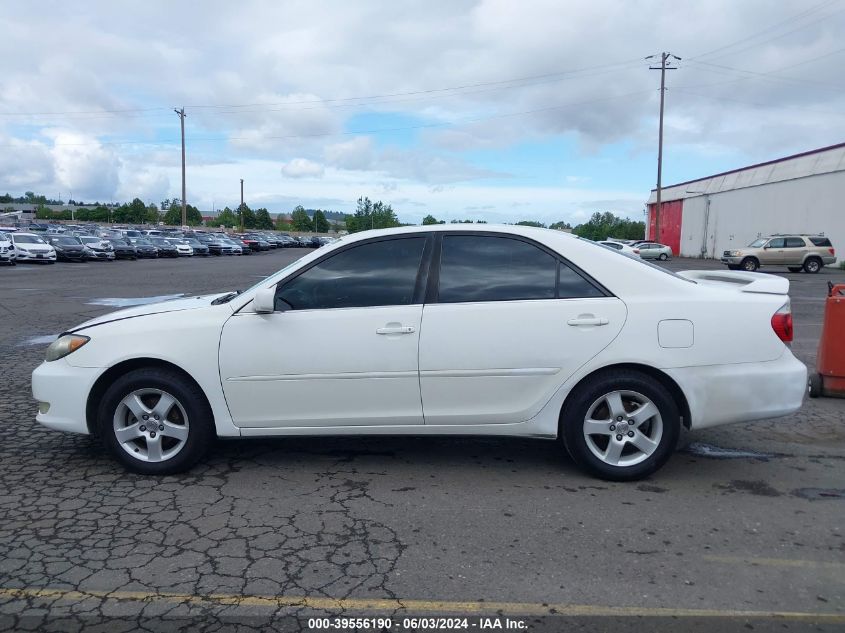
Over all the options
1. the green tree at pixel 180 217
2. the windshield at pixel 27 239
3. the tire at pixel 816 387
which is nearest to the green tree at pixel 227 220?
the green tree at pixel 180 217

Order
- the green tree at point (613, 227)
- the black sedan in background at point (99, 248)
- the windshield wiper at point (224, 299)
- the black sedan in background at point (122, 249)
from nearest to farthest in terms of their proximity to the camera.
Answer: the windshield wiper at point (224, 299), the black sedan in background at point (99, 248), the black sedan in background at point (122, 249), the green tree at point (613, 227)

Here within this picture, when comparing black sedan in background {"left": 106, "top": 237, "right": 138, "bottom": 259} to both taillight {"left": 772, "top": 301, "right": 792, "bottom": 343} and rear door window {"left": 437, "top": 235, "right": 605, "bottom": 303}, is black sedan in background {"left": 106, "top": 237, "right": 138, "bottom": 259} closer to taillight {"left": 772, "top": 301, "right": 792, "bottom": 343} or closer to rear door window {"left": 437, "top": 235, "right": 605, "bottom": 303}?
rear door window {"left": 437, "top": 235, "right": 605, "bottom": 303}

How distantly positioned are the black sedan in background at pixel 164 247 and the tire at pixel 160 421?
48.6 m

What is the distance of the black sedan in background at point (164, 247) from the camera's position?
50219 mm

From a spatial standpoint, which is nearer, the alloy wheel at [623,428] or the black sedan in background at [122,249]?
the alloy wheel at [623,428]

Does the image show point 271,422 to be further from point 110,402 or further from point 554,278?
point 554,278

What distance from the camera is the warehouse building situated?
37.9m

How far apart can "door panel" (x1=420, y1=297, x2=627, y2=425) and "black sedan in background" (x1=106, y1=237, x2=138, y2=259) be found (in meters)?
43.7

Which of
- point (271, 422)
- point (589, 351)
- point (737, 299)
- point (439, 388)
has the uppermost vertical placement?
point (737, 299)

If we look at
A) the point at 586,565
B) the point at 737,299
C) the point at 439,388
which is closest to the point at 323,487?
the point at 439,388

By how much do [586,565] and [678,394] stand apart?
4.98 ft

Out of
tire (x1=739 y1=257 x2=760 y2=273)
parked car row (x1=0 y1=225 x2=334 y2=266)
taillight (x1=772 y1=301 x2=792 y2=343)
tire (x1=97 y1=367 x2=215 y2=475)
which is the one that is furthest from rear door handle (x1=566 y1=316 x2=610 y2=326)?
tire (x1=739 y1=257 x2=760 y2=273)

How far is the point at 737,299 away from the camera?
14.6 ft

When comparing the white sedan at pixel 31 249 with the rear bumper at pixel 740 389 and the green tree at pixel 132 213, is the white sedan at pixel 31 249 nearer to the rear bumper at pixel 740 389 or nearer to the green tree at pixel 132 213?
the rear bumper at pixel 740 389
